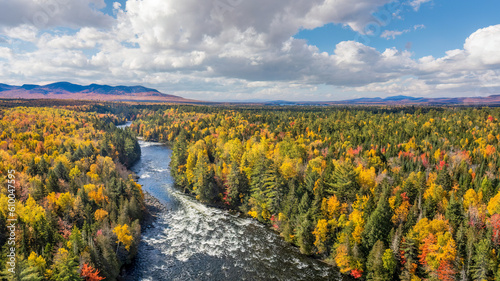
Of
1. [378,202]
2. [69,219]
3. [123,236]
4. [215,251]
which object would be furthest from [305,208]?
[69,219]

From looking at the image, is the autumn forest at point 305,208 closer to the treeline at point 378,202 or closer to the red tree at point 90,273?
the red tree at point 90,273

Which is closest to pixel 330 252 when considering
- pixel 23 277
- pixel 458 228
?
pixel 458 228

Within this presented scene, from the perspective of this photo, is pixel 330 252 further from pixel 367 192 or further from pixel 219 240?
pixel 219 240

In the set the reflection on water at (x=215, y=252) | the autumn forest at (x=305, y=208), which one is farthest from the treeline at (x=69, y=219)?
the reflection on water at (x=215, y=252)

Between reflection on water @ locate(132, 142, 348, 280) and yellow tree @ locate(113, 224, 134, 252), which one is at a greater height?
yellow tree @ locate(113, 224, 134, 252)

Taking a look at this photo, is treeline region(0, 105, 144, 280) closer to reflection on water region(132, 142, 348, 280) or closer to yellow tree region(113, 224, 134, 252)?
yellow tree region(113, 224, 134, 252)

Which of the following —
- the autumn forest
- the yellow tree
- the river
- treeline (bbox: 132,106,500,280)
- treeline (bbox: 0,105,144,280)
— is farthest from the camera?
the yellow tree

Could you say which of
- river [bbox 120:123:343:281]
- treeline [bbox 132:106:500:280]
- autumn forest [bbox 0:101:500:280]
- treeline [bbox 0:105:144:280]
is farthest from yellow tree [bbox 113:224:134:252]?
treeline [bbox 132:106:500:280]

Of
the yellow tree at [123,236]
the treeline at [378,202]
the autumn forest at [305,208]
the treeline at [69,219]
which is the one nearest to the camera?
the treeline at [69,219]
